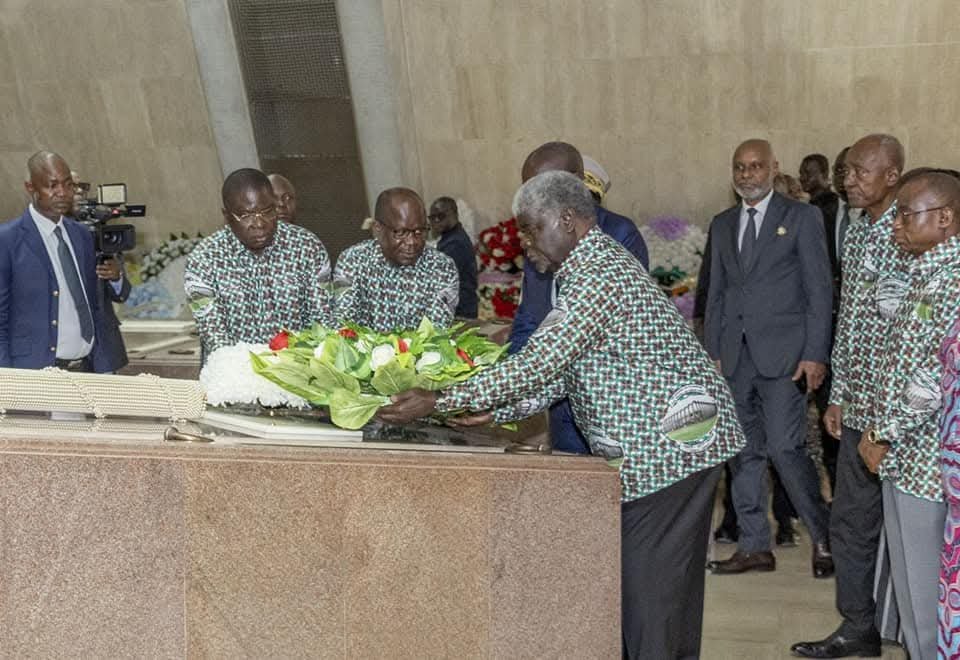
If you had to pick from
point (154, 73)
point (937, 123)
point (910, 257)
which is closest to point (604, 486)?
point (910, 257)

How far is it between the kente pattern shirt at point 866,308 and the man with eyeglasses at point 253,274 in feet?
6.31

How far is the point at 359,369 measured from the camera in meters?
3.26

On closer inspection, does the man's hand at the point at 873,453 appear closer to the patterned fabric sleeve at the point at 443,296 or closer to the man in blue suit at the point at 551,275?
the man in blue suit at the point at 551,275

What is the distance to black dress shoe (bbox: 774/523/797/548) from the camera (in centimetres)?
544

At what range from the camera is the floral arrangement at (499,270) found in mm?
8337

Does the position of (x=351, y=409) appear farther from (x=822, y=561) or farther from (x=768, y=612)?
(x=822, y=561)

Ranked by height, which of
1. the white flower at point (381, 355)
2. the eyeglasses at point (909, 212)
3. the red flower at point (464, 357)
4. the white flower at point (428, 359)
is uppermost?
the eyeglasses at point (909, 212)

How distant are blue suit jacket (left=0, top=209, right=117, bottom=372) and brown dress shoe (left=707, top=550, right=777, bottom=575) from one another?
10.3 feet

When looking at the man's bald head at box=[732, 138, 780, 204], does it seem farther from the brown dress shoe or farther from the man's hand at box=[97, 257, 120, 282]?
the man's hand at box=[97, 257, 120, 282]

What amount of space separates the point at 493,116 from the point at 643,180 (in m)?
1.32

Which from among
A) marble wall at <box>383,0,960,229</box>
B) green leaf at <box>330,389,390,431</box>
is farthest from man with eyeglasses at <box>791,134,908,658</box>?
marble wall at <box>383,0,960,229</box>

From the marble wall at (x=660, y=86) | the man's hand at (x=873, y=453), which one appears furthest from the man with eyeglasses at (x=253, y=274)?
the marble wall at (x=660, y=86)

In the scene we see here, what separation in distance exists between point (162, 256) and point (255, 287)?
5.74 metres

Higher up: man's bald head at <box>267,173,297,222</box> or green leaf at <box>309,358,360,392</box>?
man's bald head at <box>267,173,297,222</box>
